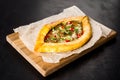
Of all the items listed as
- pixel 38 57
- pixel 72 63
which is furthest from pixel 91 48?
pixel 38 57

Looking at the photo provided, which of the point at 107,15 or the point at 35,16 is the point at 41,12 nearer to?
the point at 35,16

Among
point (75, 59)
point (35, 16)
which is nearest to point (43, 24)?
point (35, 16)

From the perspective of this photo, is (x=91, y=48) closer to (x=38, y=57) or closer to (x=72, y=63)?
(x=72, y=63)

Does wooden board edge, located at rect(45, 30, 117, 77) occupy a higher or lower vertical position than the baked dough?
lower

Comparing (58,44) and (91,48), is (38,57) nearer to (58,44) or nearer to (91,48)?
(58,44)
